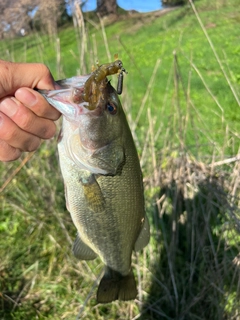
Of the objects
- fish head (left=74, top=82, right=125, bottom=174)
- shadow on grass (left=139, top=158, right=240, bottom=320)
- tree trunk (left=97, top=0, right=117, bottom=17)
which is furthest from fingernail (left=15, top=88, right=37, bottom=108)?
tree trunk (left=97, top=0, right=117, bottom=17)

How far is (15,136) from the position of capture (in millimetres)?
1541

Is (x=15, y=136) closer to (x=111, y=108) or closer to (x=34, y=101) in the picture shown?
(x=34, y=101)

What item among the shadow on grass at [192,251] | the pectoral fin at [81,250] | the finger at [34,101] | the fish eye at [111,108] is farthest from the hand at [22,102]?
the shadow on grass at [192,251]

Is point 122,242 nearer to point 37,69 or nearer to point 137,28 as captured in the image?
point 37,69

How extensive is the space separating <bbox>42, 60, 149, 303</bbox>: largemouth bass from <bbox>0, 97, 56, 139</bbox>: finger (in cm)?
11

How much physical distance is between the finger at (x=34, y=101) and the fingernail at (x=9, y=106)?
0.11ft

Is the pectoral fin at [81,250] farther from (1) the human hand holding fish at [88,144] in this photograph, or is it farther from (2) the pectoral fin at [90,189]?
(2) the pectoral fin at [90,189]

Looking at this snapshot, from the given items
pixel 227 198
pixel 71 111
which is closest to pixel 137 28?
pixel 227 198

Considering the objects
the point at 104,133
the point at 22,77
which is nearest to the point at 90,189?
the point at 104,133

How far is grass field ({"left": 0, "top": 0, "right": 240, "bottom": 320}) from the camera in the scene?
227 centimetres

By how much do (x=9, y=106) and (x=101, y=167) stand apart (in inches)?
15.2

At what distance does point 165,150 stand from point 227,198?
66cm

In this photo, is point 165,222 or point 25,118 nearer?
point 25,118

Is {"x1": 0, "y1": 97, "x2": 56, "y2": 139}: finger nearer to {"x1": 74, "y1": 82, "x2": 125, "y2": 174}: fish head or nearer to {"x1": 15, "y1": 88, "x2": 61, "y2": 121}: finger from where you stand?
{"x1": 15, "y1": 88, "x2": 61, "y2": 121}: finger
